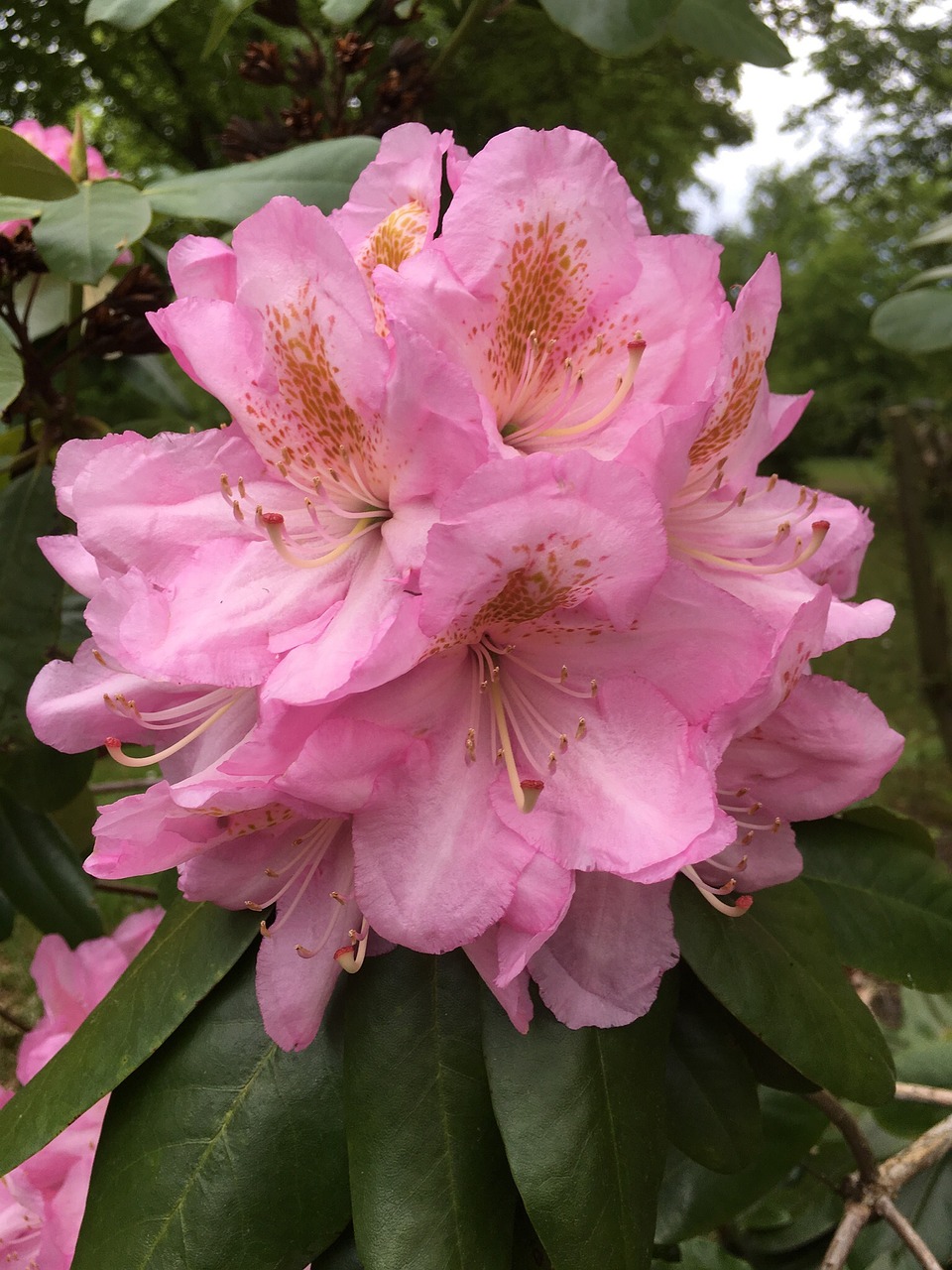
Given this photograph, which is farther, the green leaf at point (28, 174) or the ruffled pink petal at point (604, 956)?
the green leaf at point (28, 174)

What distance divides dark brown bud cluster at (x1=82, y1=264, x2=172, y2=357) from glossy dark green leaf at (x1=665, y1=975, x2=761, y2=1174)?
0.81 meters

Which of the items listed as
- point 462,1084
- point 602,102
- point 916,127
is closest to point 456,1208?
point 462,1084

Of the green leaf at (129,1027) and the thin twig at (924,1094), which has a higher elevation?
the green leaf at (129,1027)

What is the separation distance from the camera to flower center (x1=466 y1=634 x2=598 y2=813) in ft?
1.72

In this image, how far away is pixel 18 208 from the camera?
855 mm

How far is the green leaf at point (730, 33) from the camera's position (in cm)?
93

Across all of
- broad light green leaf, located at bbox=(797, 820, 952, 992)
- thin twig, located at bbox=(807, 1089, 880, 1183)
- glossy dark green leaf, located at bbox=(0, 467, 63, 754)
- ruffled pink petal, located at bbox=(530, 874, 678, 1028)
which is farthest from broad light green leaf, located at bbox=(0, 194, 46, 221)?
thin twig, located at bbox=(807, 1089, 880, 1183)

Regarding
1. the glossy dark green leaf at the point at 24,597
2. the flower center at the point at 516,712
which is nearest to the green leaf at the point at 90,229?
the glossy dark green leaf at the point at 24,597

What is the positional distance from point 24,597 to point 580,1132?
668mm

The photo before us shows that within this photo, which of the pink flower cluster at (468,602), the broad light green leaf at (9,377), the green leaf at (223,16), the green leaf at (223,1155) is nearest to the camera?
the pink flower cluster at (468,602)

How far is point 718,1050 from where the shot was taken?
690 mm

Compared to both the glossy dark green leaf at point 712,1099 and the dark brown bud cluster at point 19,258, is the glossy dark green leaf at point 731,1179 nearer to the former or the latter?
the glossy dark green leaf at point 712,1099

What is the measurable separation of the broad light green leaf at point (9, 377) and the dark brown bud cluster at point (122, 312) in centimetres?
26

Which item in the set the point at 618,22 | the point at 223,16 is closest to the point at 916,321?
the point at 618,22
